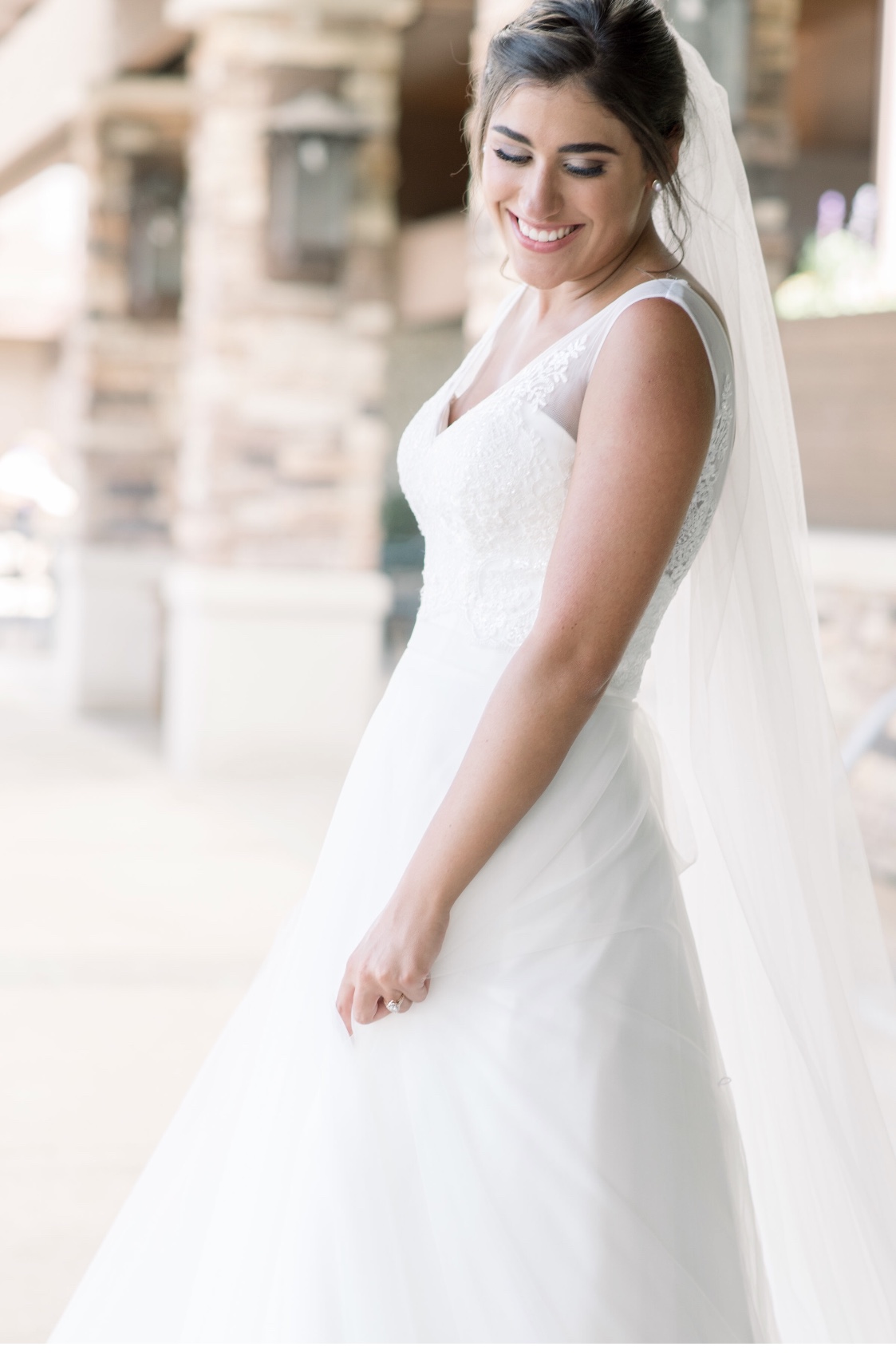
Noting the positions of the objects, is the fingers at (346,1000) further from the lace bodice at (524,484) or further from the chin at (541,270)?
the chin at (541,270)

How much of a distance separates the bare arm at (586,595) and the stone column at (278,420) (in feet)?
20.0

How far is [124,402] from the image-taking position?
9.45 meters

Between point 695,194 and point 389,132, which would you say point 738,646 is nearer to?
point 695,194

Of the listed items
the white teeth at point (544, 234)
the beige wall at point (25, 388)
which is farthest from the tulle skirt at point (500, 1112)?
the beige wall at point (25, 388)

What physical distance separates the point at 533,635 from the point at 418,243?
9.11 meters

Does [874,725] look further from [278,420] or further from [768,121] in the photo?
[278,420]

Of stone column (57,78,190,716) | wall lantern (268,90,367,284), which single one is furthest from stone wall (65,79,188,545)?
wall lantern (268,90,367,284)

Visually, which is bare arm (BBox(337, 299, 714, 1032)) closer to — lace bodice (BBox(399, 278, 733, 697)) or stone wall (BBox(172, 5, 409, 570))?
lace bodice (BBox(399, 278, 733, 697))

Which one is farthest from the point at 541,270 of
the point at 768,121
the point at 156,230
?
the point at 156,230

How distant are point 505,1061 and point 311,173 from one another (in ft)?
21.1

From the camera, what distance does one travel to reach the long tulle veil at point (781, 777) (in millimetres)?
1539

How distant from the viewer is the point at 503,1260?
4.18ft

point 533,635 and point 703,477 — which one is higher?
point 703,477

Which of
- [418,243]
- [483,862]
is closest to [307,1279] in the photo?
[483,862]
